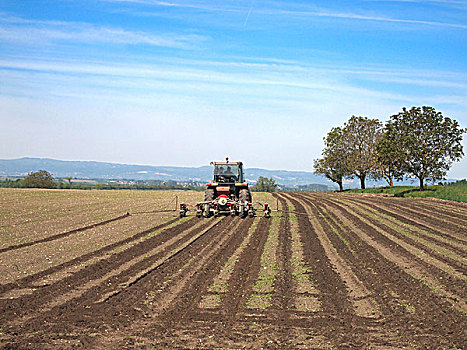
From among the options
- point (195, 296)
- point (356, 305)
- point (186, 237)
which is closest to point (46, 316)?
point (195, 296)

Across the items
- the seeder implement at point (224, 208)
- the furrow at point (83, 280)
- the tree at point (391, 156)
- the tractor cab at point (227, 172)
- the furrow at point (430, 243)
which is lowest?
the furrow at point (83, 280)

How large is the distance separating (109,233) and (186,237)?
3.32m

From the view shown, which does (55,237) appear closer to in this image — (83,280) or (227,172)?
(83,280)

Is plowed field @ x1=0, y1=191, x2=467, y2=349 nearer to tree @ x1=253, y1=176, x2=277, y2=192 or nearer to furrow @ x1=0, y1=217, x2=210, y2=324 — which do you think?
furrow @ x1=0, y1=217, x2=210, y2=324

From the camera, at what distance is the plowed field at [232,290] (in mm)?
6805

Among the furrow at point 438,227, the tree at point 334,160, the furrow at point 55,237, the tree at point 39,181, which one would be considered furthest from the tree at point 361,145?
the tree at point 39,181

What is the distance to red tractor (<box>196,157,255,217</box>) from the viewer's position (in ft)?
75.1

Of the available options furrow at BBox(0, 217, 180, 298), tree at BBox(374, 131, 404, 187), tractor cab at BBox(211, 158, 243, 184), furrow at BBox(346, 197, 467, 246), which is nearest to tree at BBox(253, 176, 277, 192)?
tree at BBox(374, 131, 404, 187)

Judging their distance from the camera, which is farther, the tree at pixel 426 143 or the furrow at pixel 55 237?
the tree at pixel 426 143

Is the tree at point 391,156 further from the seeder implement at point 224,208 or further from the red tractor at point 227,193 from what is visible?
the seeder implement at point 224,208

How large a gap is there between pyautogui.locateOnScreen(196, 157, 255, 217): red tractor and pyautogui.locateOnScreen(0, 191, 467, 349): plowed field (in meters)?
5.55

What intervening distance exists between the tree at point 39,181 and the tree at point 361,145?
54504 mm

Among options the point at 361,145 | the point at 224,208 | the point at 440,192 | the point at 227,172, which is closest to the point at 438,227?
the point at 224,208

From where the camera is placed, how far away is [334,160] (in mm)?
63844
